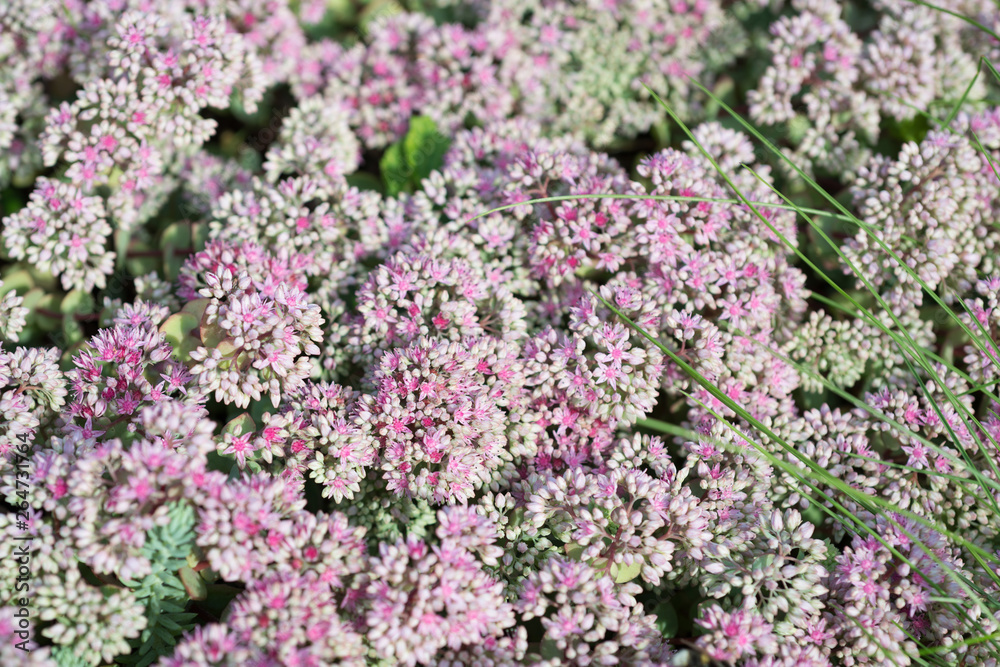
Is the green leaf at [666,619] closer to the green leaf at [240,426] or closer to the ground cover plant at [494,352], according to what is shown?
the ground cover plant at [494,352]

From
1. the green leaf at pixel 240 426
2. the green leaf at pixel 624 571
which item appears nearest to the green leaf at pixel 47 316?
the green leaf at pixel 240 426

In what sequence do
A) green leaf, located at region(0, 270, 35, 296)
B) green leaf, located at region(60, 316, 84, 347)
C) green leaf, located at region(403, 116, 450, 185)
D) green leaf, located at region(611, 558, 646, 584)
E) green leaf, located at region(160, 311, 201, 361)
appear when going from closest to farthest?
green leaf, located at region(611, 558, 646, 584) < green leaf, located at region(160, 311, 201, 361) < green leaf, located at region(60, 316, 84, 347) < green leaf, located at region(0, 270, 35, 296) < green leaf, located at region(403, 116, 450, 185)

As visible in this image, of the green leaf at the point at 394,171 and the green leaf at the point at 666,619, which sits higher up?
the green leaf at the point at 394,171

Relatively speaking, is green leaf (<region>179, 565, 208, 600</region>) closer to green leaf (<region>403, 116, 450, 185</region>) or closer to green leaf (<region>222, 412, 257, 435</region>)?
green leaf (<region>222, 412, 257, 435</region>)

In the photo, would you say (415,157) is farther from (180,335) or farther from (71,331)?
(71,331)

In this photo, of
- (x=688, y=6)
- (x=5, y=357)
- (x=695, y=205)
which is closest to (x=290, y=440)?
(x=5, y=357)

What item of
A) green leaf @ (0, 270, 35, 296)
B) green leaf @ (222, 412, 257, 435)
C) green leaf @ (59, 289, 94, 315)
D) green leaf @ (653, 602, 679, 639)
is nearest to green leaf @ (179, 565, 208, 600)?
green leaf @ (222, 412, 257, 435)

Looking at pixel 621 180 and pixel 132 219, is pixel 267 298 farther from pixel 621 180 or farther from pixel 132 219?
pixel 621 180

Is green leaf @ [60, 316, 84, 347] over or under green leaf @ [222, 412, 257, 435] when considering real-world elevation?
under

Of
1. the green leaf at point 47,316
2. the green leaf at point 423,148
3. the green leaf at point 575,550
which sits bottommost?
the green leaf at point 47,316
